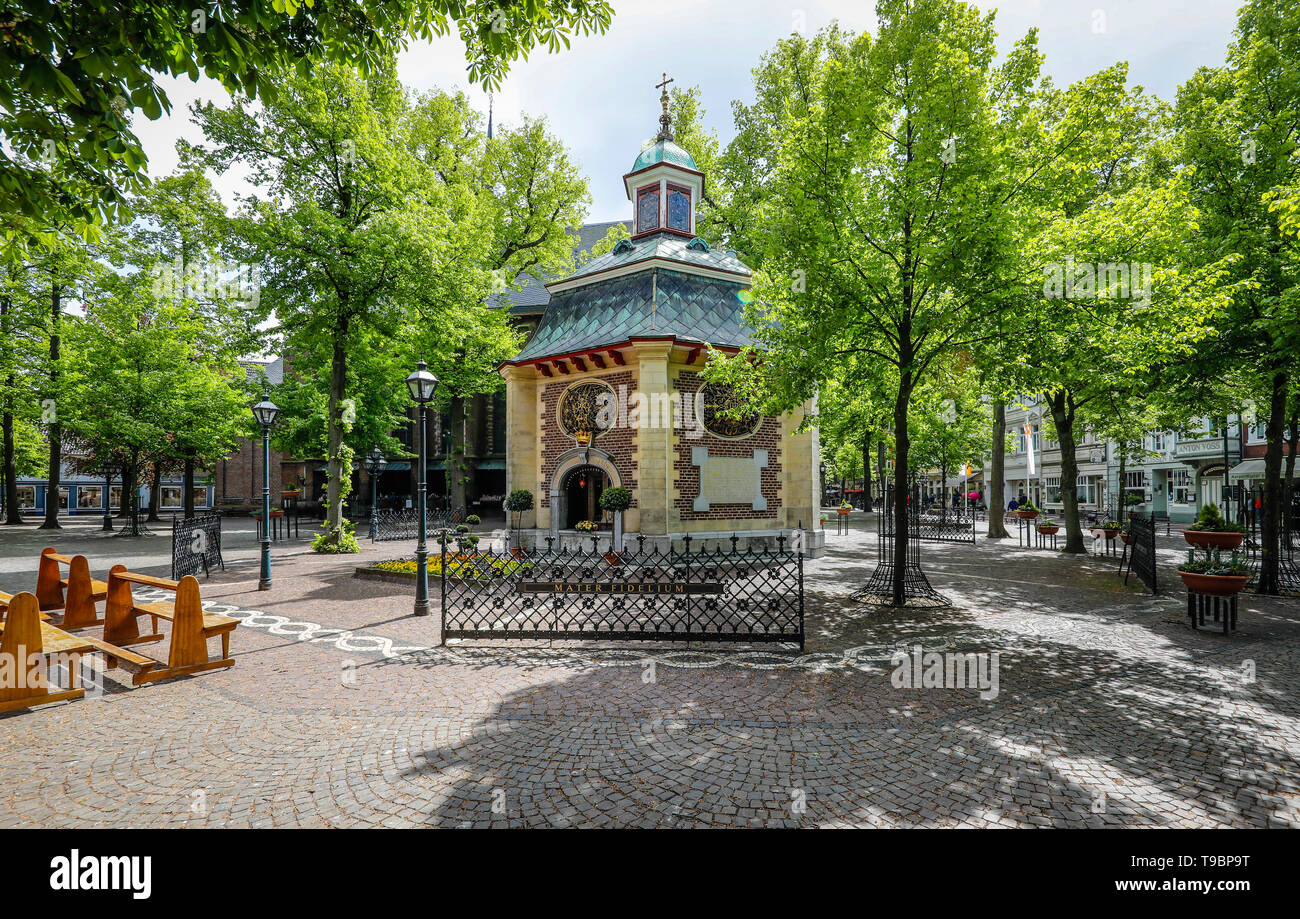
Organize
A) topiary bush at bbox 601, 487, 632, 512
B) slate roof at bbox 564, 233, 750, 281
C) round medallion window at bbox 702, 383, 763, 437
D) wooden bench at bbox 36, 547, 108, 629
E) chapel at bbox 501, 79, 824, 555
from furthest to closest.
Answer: slate roof at bbox 564, 233, 750, 281, round medallion window at bbox 702, 383, 763, 437, chapel at bbox 501, 79, 824, 555, topiary bush at bbox 601, 487, 632, 512, wooden bench at bbox 36, 547, 108, 629

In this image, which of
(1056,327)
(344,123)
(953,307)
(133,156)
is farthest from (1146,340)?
(344,123)

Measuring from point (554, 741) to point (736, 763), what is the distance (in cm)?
150

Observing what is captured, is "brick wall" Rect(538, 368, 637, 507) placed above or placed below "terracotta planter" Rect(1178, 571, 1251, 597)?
above

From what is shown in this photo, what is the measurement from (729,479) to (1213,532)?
10.5 meters

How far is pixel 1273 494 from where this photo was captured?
11.4 metres

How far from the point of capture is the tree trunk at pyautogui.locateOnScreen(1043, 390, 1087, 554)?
60.0 feet

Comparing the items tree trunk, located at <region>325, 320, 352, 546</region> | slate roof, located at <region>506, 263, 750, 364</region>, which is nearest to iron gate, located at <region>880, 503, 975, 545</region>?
slate roof, located at <region>506, 263, 750, 364</region>

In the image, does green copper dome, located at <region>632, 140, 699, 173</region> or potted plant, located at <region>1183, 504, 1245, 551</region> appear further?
green copper dome, located at <region>632, 140, 699, 173</region>

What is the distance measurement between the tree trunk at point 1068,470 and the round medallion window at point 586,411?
541 inches

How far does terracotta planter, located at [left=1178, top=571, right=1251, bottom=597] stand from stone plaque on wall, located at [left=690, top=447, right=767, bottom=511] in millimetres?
9792

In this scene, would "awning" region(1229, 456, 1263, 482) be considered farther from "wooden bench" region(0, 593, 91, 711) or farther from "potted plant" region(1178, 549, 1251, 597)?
"wooden bench" region(0, 593, 91, 711)

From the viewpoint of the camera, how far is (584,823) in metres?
3.59

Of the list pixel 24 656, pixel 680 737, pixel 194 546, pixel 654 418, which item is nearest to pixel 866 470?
pixel 654 418
